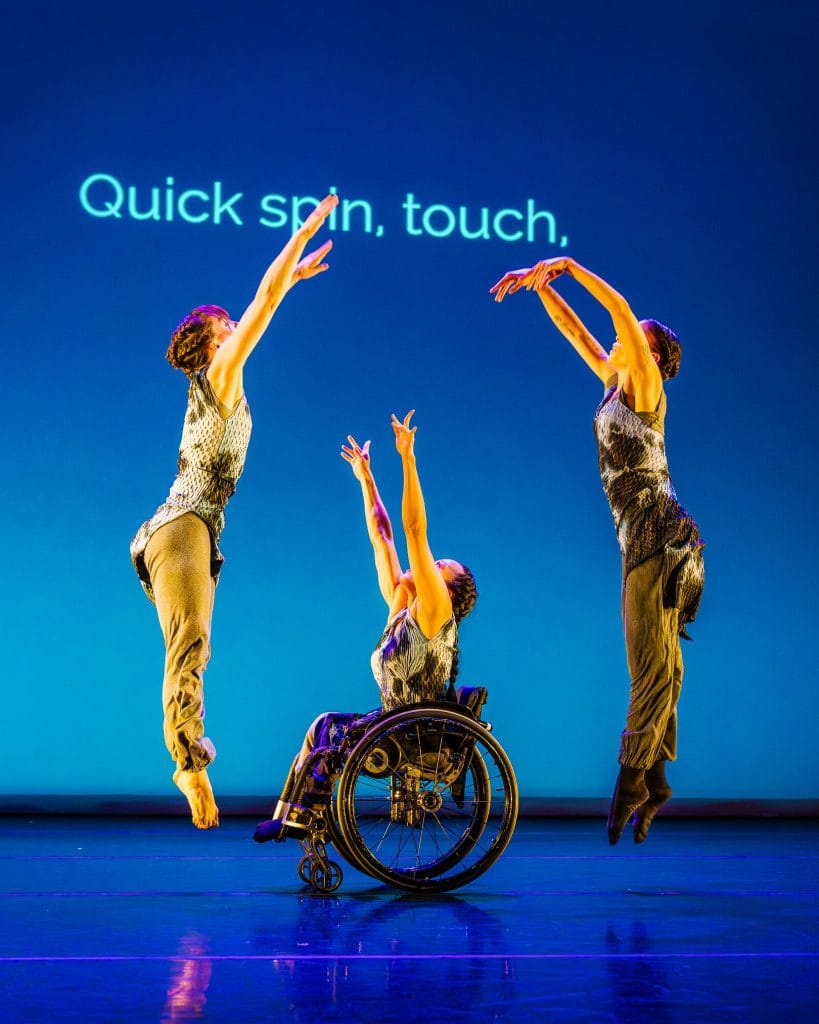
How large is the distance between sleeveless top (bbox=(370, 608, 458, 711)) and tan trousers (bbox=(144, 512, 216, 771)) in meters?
0.56

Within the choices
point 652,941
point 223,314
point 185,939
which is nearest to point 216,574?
point 223,314

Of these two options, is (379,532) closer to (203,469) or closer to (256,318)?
(203,469)

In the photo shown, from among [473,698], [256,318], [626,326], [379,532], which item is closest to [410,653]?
[473,698]

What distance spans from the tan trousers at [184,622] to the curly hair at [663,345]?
1541 mm

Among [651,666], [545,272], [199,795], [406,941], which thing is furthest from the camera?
[545,272]

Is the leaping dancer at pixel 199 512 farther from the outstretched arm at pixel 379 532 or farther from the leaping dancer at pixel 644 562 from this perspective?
the leaping dancer at pixel 644 562

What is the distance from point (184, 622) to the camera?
3670 millimetres

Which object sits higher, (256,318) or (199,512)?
(256,318)

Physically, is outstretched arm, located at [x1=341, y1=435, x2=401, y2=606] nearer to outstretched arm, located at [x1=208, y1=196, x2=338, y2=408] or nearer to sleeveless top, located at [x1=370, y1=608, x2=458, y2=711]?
sleeveless top, located at [x1=370, y1=608, x2=458, y2=711]

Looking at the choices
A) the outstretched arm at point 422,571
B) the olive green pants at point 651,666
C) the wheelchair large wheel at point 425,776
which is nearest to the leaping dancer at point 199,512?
the wheelchair large wheel at point 425,776

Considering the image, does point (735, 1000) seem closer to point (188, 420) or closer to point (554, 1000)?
point (554, 1000)

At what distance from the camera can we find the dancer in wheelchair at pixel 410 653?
12.4ft

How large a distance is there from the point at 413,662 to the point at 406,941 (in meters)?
1.07

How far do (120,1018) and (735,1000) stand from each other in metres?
1.08
